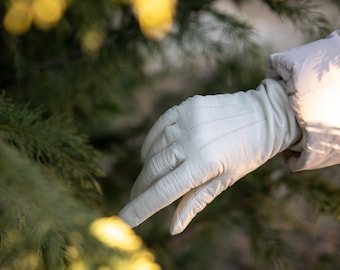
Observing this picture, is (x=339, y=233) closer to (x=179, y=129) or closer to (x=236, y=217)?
(x=236, y=217)

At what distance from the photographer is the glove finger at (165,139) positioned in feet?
1.90

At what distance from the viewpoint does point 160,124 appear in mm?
605

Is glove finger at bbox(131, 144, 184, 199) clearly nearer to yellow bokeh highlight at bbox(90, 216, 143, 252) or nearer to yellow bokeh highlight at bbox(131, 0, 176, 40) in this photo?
→ yellow bokeh highlight at bbox(90, 216, 143, 252)

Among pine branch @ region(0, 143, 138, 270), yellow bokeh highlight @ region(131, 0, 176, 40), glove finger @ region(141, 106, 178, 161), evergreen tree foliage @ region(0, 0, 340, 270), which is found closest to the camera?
pine branch @ region(0, 143, 138, 270)

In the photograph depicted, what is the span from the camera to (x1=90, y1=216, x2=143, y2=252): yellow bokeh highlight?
0.39m

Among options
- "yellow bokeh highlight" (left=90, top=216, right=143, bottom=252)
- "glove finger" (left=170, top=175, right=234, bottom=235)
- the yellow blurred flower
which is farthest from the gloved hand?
the yellow blurred flower

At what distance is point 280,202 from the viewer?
2.89 feet

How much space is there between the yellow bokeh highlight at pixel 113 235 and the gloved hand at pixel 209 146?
0.36 feet

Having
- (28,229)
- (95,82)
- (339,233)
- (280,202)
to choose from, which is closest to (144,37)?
(95,82)

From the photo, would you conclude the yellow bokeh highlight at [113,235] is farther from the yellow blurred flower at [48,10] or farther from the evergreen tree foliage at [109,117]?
the yellow blurred flower at [48,10]

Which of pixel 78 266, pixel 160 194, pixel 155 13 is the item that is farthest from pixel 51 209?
pixel 155 13

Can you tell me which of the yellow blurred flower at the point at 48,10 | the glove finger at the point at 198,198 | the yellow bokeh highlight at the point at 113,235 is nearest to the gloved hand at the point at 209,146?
the glove finger at the point at 198,198

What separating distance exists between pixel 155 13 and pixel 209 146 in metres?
0.25

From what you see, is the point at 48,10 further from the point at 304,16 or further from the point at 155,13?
the point at 304,16
